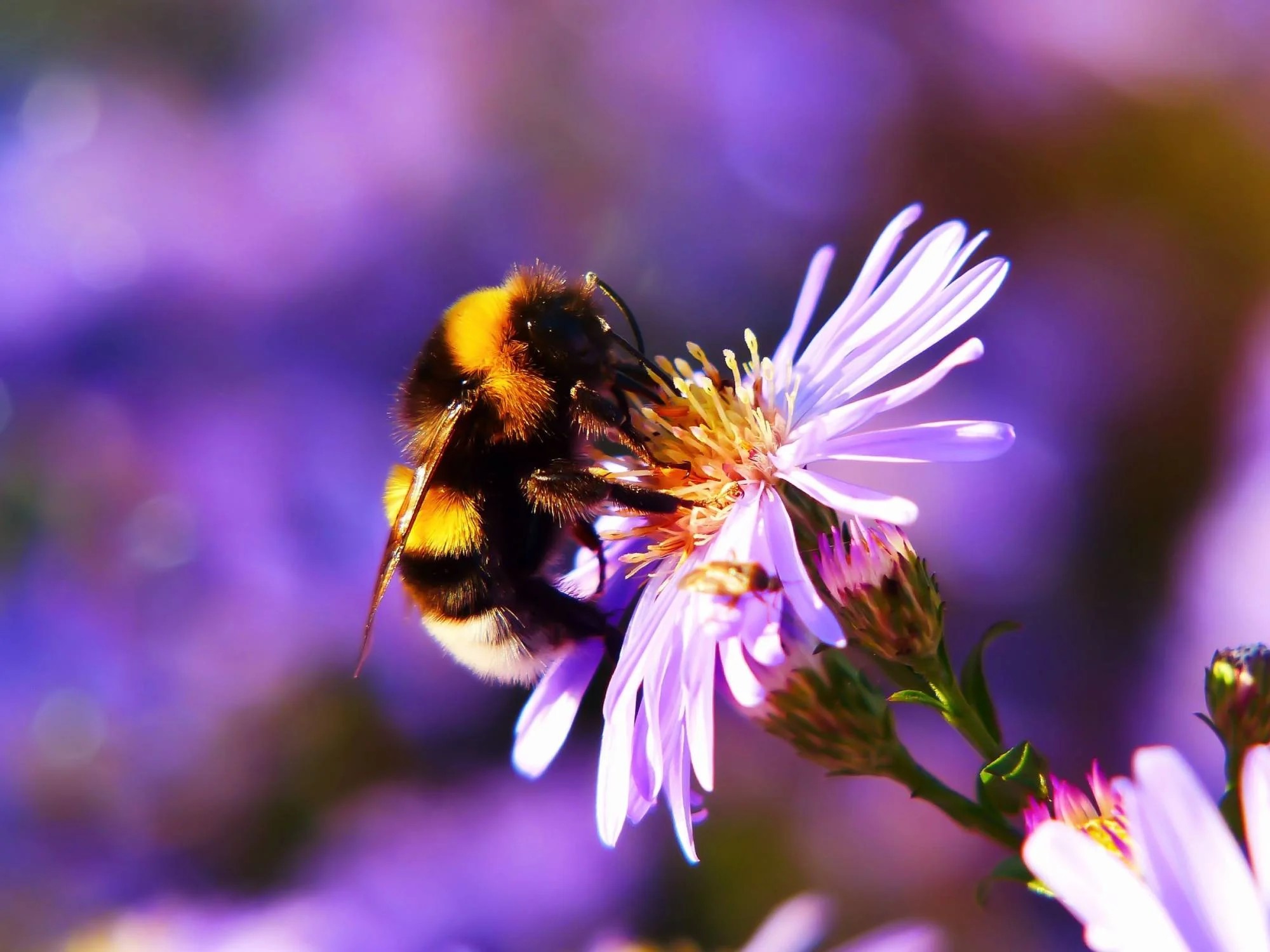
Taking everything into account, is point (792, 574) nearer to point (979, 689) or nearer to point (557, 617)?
point (979, 689)

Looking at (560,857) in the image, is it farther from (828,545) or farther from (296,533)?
(828,545)

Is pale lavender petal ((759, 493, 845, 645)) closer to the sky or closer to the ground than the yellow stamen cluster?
closer to the ground

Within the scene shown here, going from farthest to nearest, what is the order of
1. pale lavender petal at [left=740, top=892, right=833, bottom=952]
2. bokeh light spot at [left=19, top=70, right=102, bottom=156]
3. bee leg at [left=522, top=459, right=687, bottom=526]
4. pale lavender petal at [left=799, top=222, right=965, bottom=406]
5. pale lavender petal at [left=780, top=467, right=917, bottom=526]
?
bokeh light spot at [left=19, top=70, right=102, bottom=156] → pale lavender petal at [left=740, top=892, right=833, bottom=952] → bee leg at [left=522, top=459, right=687, bottom=526] → pale lavender petal at [left=799, top=222, right=965, bottom=406] → pale lavender petal at [left=780, top=467, right=917, bottom=526]

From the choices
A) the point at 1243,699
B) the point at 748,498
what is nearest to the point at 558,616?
the point at 748,498

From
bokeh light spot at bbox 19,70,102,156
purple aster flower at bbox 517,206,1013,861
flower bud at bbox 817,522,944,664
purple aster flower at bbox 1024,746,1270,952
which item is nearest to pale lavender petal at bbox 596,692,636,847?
purple aster flower at bbox 517,206,1013,861

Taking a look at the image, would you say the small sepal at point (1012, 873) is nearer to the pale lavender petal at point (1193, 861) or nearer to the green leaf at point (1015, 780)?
the green leaf at point (1015, 780)

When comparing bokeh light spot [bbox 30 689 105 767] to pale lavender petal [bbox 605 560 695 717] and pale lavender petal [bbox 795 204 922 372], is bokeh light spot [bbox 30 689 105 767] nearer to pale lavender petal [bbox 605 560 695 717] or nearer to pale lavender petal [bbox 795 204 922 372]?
pale lavender petal [bbox 605 560 695 717]
